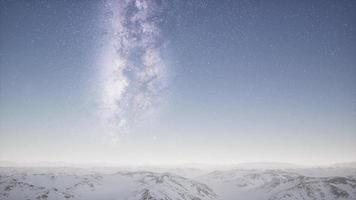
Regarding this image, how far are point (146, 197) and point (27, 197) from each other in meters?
85.5

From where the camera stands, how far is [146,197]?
199 m

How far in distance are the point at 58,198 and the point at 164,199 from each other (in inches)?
3011

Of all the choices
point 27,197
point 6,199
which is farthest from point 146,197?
point 6,199

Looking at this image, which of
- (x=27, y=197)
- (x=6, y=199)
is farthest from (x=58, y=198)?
(x=6, y=199)

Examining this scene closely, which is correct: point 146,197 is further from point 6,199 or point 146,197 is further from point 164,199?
point 6,199

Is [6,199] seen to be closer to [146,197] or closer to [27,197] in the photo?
[27,197]

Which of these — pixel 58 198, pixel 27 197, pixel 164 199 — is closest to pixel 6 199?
pixel 27 197

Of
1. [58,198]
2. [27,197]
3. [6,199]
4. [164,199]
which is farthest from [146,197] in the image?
[6,199]

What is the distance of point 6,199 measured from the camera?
198m

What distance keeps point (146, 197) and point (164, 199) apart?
1332 cm

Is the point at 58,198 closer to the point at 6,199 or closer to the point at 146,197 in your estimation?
the point at 6,199

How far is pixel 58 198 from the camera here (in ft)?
642

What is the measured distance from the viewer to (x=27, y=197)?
196 meters

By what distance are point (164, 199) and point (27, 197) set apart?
324 ft
